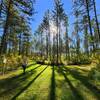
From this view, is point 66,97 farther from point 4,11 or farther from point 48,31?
point 48,31

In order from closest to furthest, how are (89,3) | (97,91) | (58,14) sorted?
(97,91) → (89,3) → (58,14)

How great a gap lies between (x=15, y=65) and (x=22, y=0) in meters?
8.54

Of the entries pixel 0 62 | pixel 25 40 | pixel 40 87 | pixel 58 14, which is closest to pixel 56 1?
pixel 58 14

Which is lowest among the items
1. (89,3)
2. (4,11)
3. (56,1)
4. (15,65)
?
(15,65)

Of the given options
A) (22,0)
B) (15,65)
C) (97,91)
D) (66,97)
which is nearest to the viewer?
(66,97)

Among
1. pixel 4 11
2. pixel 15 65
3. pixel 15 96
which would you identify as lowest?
→ pixel 15 96

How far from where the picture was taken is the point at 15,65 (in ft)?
86.6

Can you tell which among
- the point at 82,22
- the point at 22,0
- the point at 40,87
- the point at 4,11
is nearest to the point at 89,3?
the point at 82,22

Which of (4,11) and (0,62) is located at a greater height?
(4,11)

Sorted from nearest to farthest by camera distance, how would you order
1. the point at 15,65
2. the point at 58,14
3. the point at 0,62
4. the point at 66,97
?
the point at 66,97
the point at 0,62
the point at 15,65
the point at 58,14

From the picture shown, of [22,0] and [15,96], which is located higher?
[22,0]

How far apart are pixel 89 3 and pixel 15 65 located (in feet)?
48.6

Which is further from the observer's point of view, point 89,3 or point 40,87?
point 89,3

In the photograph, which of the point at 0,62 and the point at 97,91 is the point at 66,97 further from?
the point at 0,62
